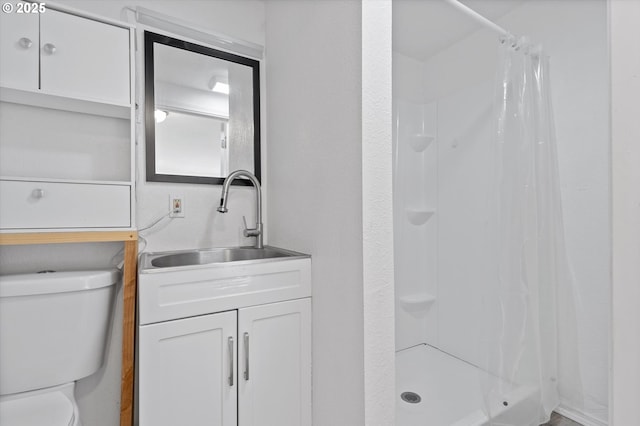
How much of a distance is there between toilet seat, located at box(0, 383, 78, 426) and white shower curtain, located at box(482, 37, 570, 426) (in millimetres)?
1640

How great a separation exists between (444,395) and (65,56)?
2.37 m

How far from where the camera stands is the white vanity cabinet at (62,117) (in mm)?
1031

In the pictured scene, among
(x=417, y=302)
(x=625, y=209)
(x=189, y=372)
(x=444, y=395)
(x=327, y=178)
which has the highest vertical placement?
(x=327, y=178)

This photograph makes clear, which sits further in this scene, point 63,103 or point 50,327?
point 63,103

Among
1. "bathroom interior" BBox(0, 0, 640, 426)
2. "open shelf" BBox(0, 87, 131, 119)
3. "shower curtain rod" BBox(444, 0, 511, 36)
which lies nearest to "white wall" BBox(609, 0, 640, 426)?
"bathroom interior" BBox(0, 0, 640, 426)

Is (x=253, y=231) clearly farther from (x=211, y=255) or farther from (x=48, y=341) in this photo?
(x=48, y=341)

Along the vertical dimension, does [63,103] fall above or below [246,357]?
above

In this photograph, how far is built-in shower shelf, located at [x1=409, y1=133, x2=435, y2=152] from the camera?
7.38 ft

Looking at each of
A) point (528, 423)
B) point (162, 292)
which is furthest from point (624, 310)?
point (528, 423)

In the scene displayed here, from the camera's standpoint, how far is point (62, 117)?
1257 millimetres

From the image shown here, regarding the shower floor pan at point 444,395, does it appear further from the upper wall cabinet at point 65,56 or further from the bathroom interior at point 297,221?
the upper wall cabinet at point 65,56

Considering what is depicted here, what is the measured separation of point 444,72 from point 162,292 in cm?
230

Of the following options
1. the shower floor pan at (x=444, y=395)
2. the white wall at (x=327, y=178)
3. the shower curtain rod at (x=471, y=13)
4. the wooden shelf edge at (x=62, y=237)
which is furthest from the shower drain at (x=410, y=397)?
the shower curtain rod at (x=471, y=13)

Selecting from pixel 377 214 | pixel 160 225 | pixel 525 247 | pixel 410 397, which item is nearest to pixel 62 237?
pixel 160 225
